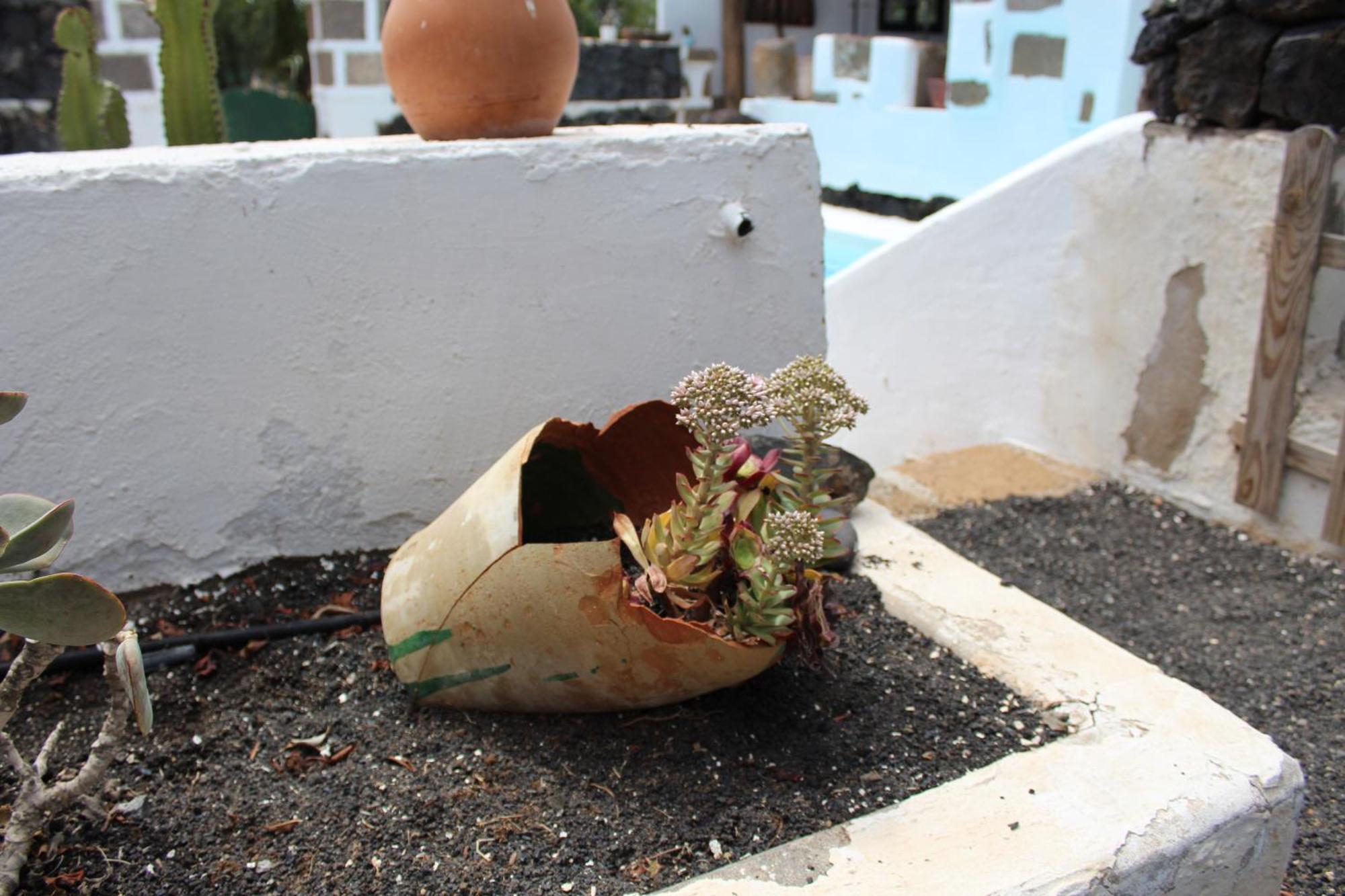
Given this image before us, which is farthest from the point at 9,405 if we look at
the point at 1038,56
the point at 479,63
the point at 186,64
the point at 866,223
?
the point at 866,223

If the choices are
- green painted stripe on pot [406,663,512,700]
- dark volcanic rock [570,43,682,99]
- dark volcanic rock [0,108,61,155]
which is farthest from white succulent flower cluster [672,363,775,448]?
dark volcanic rock [570,43,682,99]

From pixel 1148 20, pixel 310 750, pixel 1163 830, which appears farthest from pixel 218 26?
pixel 1163 830

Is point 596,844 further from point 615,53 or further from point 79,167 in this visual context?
point 615,53

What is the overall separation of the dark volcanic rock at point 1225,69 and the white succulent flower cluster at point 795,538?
7.35 ft

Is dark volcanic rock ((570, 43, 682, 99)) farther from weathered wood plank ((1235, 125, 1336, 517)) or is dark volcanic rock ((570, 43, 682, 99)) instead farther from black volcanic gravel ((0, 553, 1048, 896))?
black volcanic gravel ((0, 553, 1048, 896))

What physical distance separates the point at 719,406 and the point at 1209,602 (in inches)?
71.6

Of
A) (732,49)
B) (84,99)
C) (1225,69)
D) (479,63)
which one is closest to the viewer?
(479,63)

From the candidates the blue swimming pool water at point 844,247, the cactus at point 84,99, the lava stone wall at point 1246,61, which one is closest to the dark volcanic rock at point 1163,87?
the lava stone wall at point 1246,61

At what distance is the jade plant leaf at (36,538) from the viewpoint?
46.3 inches

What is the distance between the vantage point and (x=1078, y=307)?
11.7ft

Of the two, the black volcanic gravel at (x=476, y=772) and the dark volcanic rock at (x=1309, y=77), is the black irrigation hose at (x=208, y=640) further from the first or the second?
the dark volcanic rock at (x=1309, y=77)

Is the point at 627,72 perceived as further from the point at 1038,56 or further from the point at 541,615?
the point at 541,615

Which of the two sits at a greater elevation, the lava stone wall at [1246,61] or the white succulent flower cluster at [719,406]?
the lava stone wall at [1246,61]

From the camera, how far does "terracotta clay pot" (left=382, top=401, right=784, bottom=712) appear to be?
1450mm
